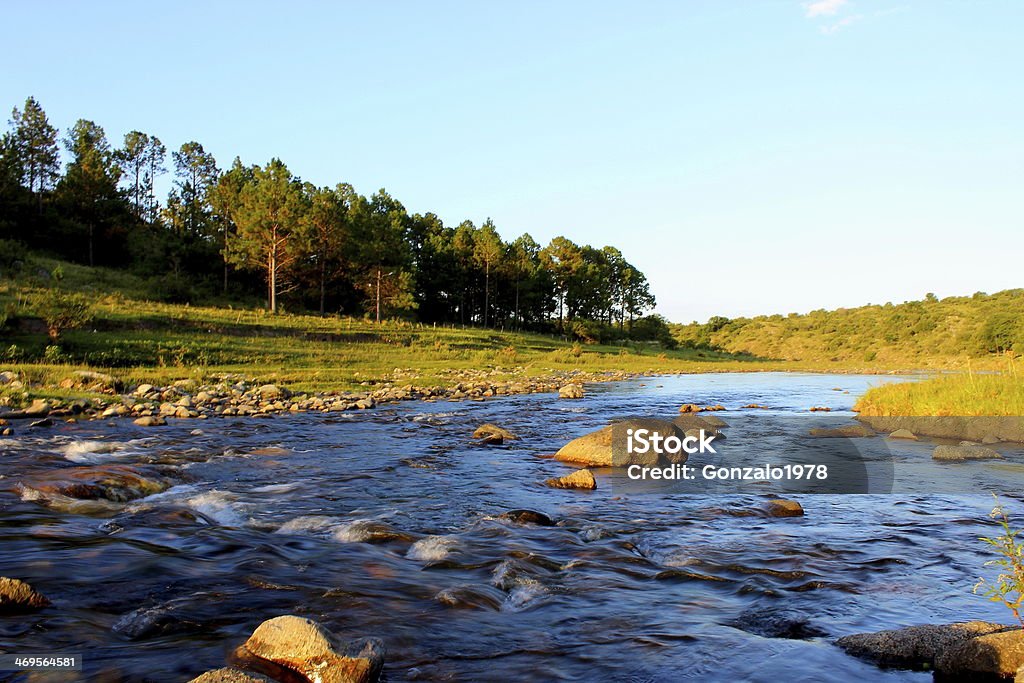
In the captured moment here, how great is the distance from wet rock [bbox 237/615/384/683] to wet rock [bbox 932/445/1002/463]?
12968 mm

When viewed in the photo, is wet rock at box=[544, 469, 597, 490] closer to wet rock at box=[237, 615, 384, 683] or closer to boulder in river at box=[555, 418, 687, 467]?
boulder in river at box=[555, 418, 687, 467]

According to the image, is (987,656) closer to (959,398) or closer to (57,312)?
(959,398)

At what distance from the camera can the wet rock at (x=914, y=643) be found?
14.9ft

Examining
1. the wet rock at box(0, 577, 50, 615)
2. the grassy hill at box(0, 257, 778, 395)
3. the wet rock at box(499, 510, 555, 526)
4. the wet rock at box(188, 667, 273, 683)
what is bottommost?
the wet rock at box(499, 510, 555, 526)

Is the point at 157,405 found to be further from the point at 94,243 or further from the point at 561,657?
the point at 94,243

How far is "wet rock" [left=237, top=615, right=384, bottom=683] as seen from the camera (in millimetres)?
4031

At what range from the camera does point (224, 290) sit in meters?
65.2

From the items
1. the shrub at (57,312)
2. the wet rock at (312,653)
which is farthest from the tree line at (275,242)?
the wet rock at (312,653)

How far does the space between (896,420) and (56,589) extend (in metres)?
19.5

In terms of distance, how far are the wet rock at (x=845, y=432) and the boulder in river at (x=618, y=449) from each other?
5.22m

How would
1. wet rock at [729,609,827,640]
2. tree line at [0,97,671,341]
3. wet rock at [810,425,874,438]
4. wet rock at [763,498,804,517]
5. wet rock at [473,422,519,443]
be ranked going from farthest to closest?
tree line at [0,97,671,341], wet rock at [810,425,874,438], wet rock at [473,422,519,443], wet rock at [763,498,804,517], wet rock at [729,609,827,640]

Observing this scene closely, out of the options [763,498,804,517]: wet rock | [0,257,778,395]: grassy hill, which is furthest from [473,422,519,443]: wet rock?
[0,257,778,395]: grassy hill

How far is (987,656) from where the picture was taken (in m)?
4.19

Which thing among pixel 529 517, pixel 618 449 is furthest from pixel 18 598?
pixel 618 449
